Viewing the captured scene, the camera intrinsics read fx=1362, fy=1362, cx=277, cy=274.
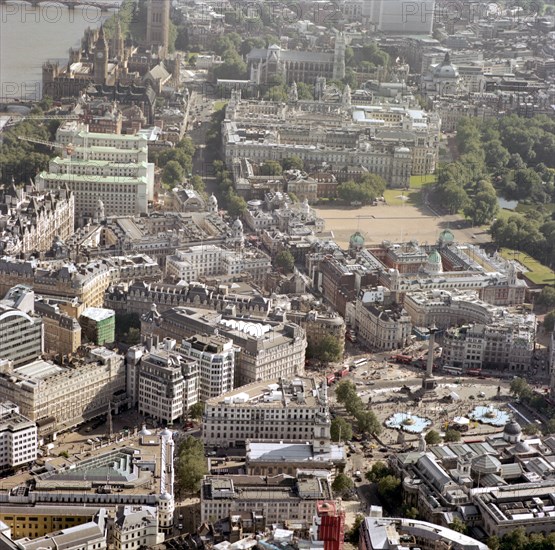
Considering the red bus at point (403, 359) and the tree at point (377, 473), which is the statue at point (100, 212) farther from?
the tree at point (377, 473)

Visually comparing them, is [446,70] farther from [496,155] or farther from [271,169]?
[271,169]

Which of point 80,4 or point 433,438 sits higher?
point 80,4

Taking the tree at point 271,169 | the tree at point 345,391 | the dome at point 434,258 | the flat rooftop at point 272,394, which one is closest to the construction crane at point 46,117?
the tree at point 271,169

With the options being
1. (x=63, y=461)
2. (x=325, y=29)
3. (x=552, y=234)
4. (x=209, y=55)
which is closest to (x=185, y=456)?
(x=63, y=461)

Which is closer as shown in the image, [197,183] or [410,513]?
[410,513]

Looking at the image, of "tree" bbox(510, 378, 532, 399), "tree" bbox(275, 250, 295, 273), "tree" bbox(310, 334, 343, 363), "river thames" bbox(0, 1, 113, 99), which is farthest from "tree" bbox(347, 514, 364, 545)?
"river thames" bbox(0, 1, 113, 99)

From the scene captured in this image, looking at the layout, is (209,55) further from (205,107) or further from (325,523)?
(325,523)

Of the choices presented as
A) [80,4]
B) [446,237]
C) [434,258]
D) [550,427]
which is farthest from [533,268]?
[80,4]
